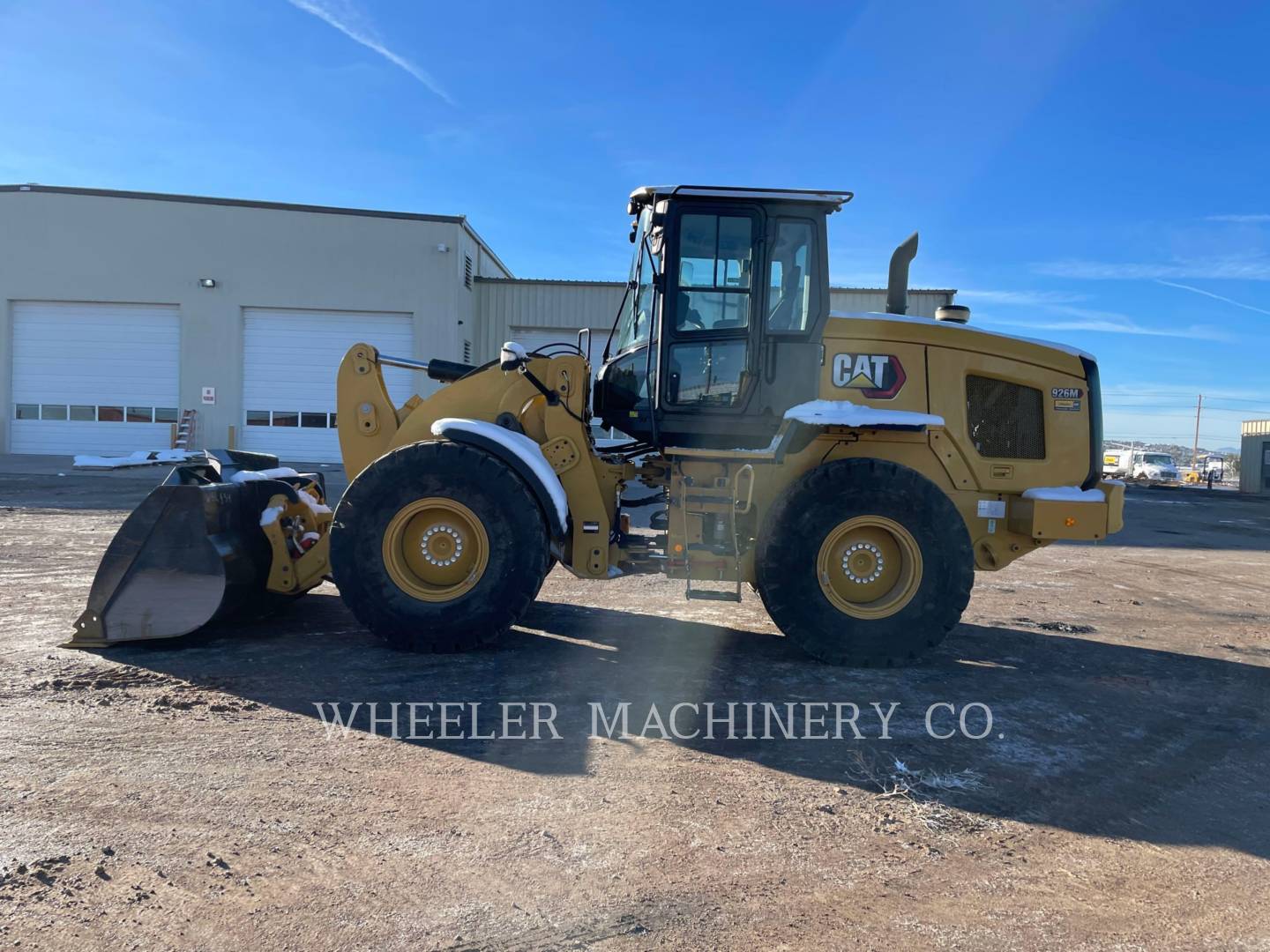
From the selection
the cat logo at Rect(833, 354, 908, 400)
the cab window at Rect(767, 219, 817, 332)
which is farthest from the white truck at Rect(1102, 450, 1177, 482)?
the cab window at Rect(767, 219, 817, 332)

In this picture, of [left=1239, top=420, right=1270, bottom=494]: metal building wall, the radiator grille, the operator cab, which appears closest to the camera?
the operator cab

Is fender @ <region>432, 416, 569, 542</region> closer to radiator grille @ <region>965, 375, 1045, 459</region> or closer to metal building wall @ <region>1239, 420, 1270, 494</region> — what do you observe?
radiator grille @ <region>965, 375, 1045, 459</region>

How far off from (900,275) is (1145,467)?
40.0m

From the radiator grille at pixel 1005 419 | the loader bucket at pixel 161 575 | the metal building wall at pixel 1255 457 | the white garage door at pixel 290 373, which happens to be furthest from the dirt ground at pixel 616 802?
the metal building wall at pixel 1255 457

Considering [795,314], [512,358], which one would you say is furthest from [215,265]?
[795,314]

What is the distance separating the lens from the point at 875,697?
4.57m

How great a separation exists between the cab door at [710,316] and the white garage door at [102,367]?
2247 centimetres

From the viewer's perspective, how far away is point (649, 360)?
17.8ft

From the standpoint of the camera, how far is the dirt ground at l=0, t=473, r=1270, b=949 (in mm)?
2500

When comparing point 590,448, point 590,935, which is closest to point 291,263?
point 590,448

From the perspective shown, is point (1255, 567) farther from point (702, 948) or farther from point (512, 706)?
point (702, 948)

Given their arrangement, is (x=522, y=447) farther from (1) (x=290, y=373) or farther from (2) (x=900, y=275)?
(1) (x=290, y=373)

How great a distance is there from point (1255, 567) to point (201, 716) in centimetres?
1223

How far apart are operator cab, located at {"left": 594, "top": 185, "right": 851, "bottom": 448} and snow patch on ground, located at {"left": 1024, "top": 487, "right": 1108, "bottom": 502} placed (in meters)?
1.59
